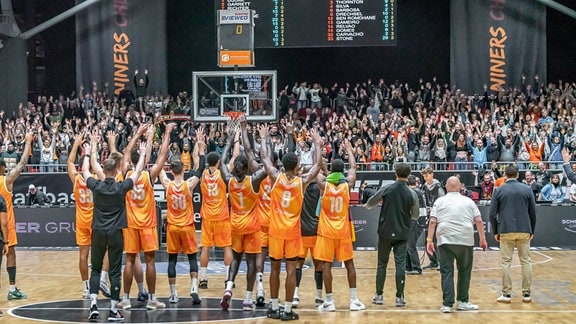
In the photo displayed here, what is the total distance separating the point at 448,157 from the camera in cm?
2725

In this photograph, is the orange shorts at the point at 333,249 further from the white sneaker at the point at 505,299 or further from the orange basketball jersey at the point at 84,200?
the orange basketball jersey at the point at 84,200

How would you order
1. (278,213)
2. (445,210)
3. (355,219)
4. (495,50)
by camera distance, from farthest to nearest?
(495,50)
(355,219)
(445,210)
(278,213)

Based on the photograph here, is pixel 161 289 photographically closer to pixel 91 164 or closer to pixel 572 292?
pixel 91 164

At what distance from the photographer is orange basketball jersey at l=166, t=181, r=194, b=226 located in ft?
45.8

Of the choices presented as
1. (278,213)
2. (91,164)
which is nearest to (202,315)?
(278,213)

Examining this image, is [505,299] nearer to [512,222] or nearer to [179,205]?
[512,222]

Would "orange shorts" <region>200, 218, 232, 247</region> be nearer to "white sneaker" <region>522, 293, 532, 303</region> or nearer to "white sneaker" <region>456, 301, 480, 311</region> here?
"white sneaker" <region>456, 301, 480, 311</region>

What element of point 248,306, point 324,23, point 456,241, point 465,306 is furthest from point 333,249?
point 324,23

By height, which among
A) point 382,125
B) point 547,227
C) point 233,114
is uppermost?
point 233,114

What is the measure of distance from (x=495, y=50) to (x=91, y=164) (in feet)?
78.7

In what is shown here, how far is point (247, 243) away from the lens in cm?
1350

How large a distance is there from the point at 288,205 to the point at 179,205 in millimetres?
2358

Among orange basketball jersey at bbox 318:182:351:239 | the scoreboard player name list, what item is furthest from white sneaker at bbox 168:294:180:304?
the scoreboard player name list

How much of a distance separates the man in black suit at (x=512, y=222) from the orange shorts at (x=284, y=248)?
3.54m
